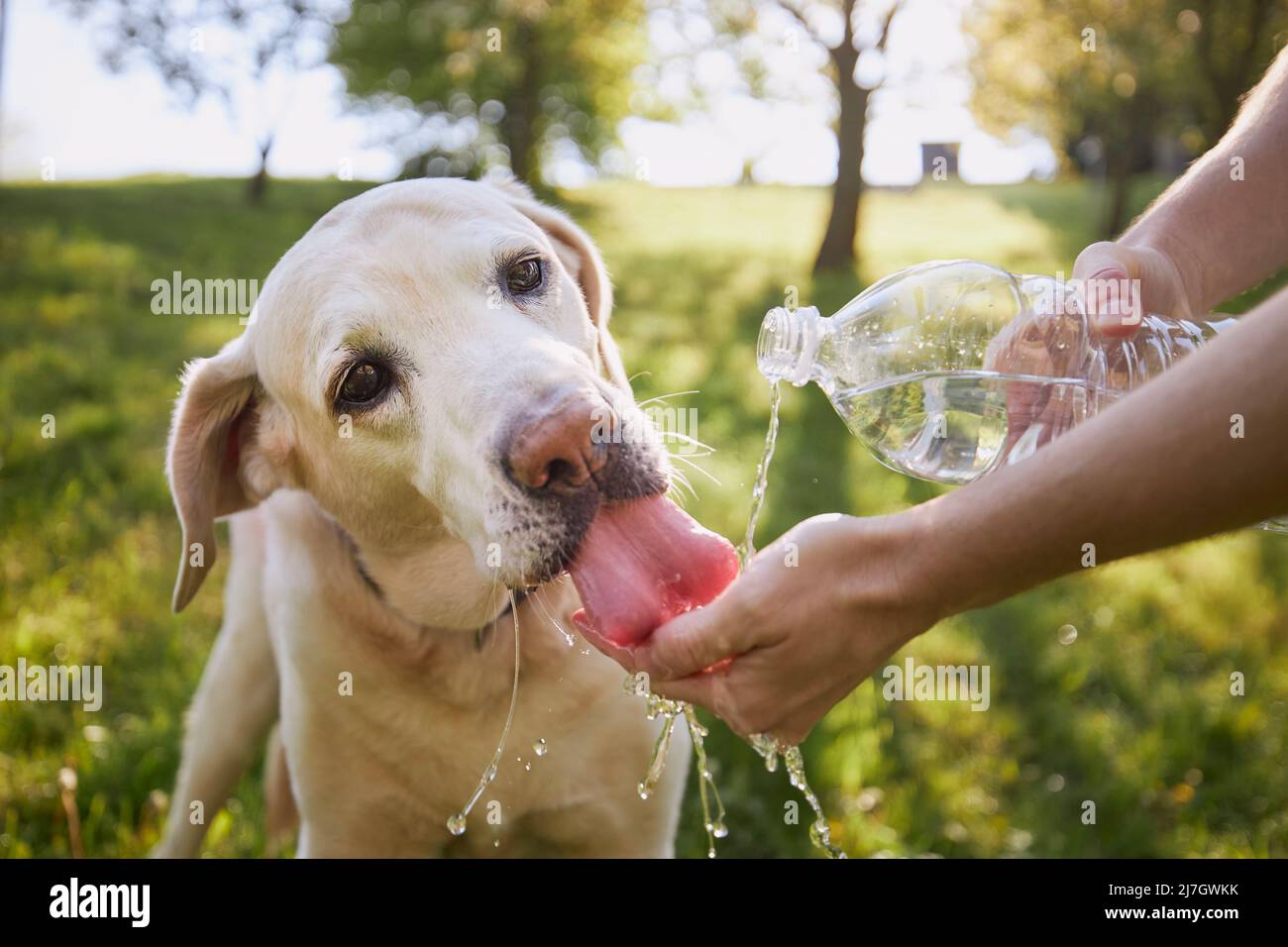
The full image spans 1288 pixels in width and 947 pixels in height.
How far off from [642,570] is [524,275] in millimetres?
779

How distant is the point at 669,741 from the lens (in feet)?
8.39

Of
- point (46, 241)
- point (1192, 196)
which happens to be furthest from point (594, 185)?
point (1192, 196)

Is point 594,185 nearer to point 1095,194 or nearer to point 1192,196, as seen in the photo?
point 1095,194

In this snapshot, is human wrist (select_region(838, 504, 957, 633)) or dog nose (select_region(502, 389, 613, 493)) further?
dog nose (select_region(502, 389, 613, 493))

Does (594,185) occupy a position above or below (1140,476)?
above

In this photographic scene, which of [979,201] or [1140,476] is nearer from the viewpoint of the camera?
[1140,476]

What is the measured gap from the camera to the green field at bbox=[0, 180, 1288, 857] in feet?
11.1

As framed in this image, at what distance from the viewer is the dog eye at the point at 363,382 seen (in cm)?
215

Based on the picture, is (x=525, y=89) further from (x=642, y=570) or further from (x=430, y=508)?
(x=642, y=570)

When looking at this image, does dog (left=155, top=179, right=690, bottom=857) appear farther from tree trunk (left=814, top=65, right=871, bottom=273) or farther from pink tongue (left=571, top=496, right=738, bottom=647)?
tree trunk (left=814, top=65, right=871, bottom=273)

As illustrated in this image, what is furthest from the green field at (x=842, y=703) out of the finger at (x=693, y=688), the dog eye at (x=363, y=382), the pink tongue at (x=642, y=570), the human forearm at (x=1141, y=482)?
the human forearm at (x=1141, y=482)

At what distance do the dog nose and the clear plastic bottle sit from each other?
838 mm

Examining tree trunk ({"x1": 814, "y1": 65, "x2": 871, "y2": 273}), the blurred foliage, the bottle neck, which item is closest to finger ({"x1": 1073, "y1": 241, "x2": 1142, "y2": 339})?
the bottle neck

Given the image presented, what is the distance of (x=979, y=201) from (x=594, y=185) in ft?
27.3
